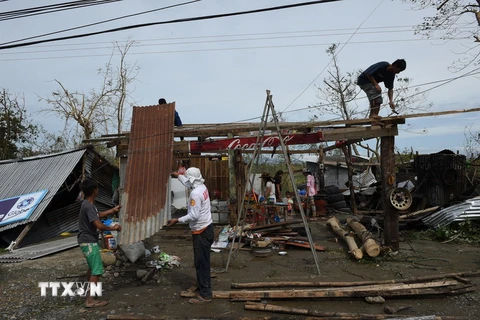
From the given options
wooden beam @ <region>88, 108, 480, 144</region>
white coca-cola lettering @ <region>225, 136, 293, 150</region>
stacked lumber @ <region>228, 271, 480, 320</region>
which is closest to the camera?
stacked lumber @ <region>228, 271, 480, 320</region>

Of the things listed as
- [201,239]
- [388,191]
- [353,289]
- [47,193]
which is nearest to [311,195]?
[388,191]

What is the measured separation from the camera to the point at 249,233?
388 inches

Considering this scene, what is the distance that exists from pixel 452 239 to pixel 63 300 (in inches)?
385

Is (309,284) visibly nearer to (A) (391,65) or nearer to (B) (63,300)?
(B) (63,300)

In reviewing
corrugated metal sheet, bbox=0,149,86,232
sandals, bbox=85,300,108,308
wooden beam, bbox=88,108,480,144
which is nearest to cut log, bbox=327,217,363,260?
wooden beam, bbox=88,108,480,144

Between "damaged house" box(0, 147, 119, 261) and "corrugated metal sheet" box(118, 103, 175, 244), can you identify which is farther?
"damaged house" box(0, 147, 119, 261)

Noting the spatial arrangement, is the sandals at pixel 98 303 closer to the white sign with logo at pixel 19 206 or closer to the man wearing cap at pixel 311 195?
the white sign with logo at pixel 19 206

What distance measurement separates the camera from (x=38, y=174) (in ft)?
39.3

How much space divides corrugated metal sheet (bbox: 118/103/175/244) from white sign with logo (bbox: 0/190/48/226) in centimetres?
497

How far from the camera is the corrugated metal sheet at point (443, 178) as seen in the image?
13.1 m

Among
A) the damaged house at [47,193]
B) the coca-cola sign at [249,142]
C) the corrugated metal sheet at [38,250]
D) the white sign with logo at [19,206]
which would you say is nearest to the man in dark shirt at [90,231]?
the coca-cola sign at [249,142]

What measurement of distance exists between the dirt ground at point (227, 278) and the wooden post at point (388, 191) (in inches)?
15.9

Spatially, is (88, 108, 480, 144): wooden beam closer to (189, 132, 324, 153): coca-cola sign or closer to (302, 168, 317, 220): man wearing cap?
(189, 132, 324, 153): coca-cola sign

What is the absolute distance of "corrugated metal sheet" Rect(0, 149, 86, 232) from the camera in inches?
446
